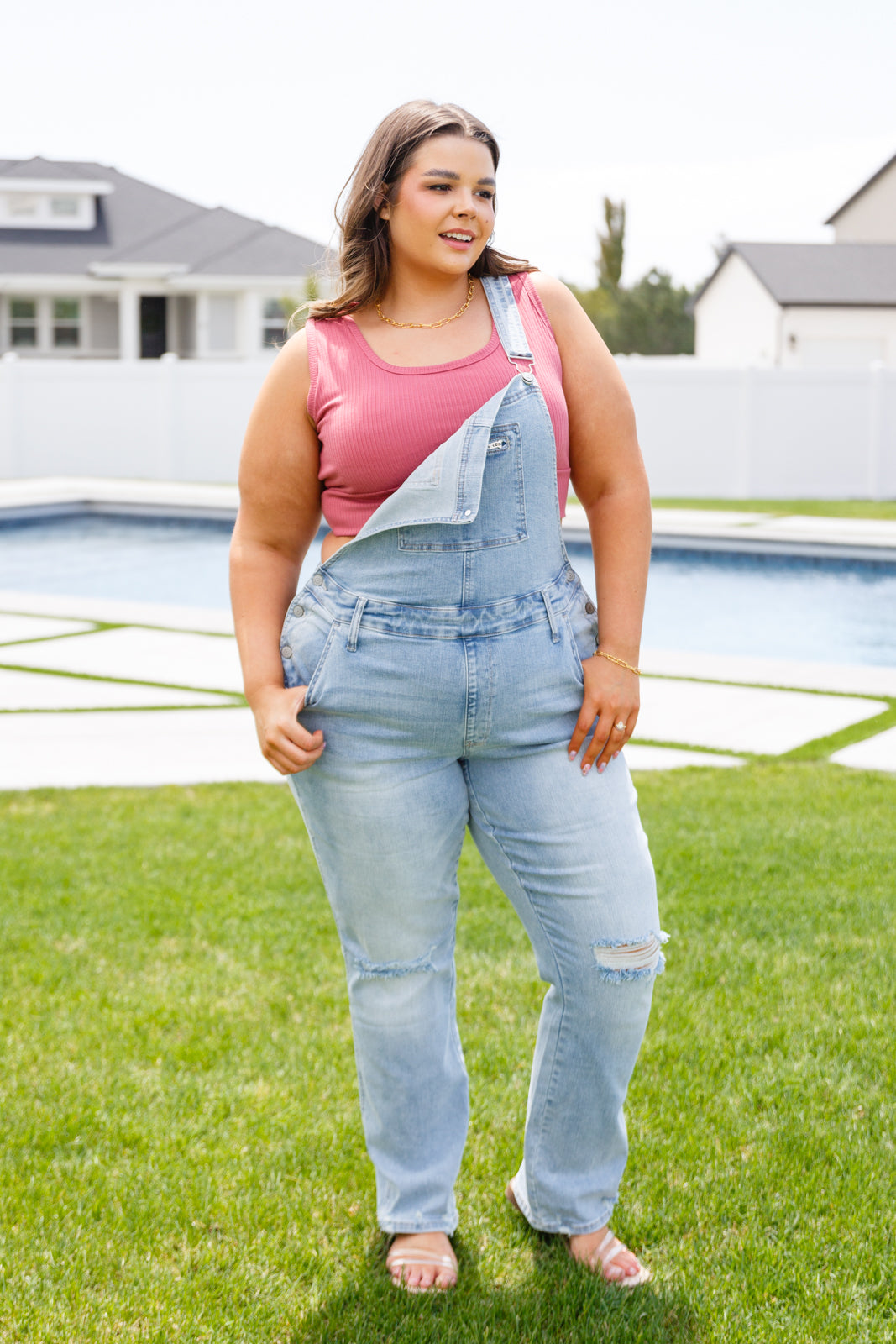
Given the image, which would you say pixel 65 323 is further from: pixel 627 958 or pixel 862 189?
pixel 627 958

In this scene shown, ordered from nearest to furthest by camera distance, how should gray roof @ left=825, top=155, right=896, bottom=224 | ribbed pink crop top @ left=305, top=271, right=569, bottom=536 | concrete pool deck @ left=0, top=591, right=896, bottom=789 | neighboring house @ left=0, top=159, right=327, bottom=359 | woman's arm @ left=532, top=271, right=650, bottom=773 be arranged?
ribbed pink crop top @ left=305, top=271, right=569, bottom=536, woman's arm @ left=532, top=271, right=650, bottom=773, concrete pool deck @ left=0, top=591, right=896, bottom=789, neighboring house @ left=0, top=159, right=327, bottom=359, gray roof @ left=825, top=155, right=896, bottom=224

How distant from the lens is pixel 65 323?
103ft

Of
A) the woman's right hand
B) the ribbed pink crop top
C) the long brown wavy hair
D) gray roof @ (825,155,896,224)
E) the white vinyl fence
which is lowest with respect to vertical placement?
the white vinyl fence

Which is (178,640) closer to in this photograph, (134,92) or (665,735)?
(665,735)

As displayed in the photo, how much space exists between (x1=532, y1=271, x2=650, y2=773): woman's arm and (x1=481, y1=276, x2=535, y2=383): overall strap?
70 millimetres

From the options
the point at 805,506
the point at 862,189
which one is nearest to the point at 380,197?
the point at 805,506

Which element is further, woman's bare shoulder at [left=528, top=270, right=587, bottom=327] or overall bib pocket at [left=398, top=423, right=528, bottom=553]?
woman's bare shoulder at [left=528, top=270, right=587, bottom=327]

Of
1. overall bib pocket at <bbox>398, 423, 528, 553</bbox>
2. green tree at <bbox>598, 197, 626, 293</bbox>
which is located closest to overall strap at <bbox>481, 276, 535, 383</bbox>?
overall bib pocket at <bbox>398, 423, 528, 553</bbox>

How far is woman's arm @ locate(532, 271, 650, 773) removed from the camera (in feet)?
7.20

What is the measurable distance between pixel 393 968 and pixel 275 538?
71 centimetres

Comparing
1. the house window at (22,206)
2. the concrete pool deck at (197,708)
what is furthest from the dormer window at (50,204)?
the concrete pool deck at (197,708)

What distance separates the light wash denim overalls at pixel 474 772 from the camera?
2.12 m

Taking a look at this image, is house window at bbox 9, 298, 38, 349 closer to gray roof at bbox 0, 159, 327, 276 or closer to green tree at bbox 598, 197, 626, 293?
gray roof at bbox 0, 159, 327, 276

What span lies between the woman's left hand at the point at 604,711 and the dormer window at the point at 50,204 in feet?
105
